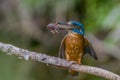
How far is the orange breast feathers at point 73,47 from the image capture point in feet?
2.63

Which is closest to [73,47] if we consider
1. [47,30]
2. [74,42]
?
[74,42]

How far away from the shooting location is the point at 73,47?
0.80m

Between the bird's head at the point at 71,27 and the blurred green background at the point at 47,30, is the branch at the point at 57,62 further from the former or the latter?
the blurred green background at the point at 47,30

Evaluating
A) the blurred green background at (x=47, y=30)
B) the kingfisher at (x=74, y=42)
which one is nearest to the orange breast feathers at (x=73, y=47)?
the kingfisher at (x=74, y=42)

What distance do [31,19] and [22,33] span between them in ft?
0.56

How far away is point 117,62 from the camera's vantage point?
100 inches

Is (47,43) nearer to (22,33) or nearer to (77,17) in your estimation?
(22,33)

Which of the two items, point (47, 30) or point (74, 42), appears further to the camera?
point (47, 30)

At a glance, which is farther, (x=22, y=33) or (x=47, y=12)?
(x=22, y=33)

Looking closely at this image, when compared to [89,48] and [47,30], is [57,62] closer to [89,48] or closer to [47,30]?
[89,48]

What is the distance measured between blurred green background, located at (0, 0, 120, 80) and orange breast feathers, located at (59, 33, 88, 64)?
109 centimetres

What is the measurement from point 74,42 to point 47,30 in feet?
5.83

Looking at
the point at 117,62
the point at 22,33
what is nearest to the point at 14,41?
the point at 22,33

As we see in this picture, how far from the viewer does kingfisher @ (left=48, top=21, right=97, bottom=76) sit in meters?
0.80
